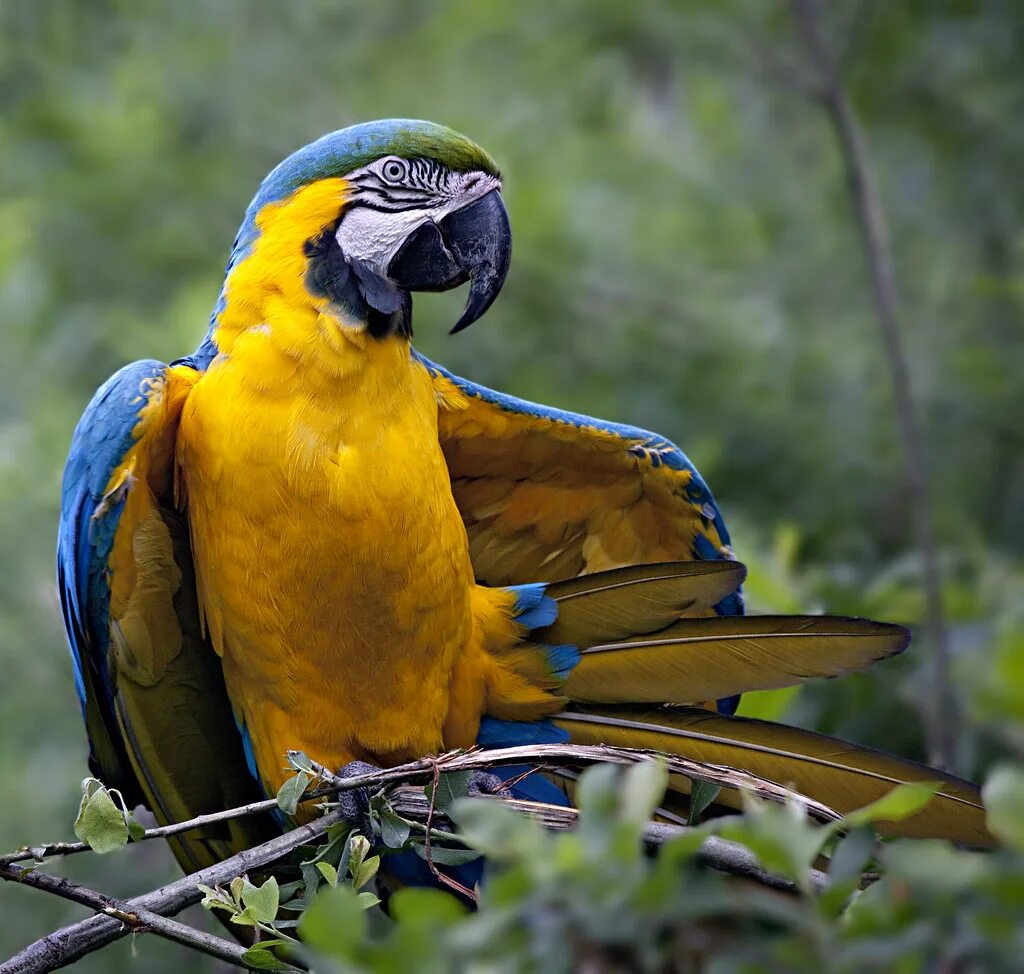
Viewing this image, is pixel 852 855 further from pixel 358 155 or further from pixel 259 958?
pixel 358 155

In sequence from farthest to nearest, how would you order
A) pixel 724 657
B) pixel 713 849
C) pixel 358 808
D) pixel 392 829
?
pixel 724 657 → pixel 358 808 → pixel 392 829 → pixel 713 849

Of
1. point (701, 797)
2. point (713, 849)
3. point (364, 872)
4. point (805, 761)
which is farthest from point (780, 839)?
point (805, 761)

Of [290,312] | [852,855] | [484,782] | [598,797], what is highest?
[290,312]

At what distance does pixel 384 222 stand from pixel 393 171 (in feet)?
0.34

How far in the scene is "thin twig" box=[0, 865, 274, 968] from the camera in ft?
4.91

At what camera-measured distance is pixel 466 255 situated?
7.43 feet

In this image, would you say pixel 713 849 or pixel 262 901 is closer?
pixel 713 849

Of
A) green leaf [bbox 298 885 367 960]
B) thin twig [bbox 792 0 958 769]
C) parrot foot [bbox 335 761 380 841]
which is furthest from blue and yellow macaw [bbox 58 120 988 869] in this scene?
green leaf [bbox 298 885 367 960]

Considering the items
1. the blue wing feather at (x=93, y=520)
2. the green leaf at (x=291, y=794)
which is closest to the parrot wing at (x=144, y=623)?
the blue wing feather at (x=93, y=520)

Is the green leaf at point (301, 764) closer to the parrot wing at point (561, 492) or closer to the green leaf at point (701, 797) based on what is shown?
the green leaf at point (701, 797)

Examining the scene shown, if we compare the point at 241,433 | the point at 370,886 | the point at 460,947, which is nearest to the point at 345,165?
the point at 241,433

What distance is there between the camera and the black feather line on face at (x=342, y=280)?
218cm

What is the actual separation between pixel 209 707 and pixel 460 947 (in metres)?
1.60

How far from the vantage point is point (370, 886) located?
7.39ft
